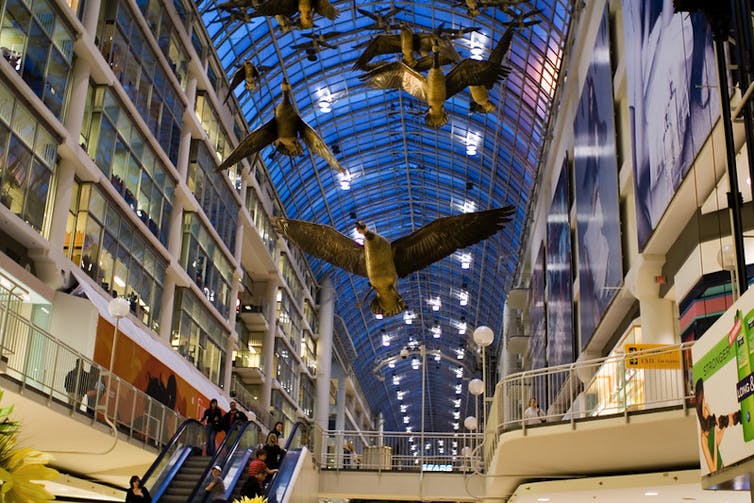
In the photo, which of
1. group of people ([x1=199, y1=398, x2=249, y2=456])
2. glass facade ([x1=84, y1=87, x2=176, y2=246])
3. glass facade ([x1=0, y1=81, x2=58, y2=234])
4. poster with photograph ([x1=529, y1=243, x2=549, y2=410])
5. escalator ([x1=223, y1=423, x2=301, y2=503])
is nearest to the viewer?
escalator ([x1=223, y1=423, x2=301, y2=503])

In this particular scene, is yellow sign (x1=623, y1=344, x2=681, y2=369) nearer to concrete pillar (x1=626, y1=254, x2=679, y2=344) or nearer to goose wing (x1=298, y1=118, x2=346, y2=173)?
concrete pillar (x1=626, y1=254, x2=679, y2=344)

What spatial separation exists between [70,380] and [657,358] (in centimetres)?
1280

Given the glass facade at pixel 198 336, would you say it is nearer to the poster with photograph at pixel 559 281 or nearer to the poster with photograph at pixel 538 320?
the poster with photograph at pixel 538 320

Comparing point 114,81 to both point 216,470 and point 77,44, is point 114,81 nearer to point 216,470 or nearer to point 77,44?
point 77,44

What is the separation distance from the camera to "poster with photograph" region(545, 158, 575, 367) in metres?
31.2

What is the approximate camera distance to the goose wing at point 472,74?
A: 2117 cm

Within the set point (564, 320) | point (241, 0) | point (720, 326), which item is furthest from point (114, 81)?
point (720, 326)

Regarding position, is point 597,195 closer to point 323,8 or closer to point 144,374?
point 323,8

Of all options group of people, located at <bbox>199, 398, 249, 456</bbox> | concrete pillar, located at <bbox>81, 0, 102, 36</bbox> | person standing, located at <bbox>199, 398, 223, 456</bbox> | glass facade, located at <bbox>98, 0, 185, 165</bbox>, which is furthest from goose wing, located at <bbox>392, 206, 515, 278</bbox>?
glass facade, located at <bbox>98, 0, 185, 165</bbox>

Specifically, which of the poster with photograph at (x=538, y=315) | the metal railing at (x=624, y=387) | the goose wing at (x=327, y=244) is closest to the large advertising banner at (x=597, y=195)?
the metal railing at (x=624, y=387)

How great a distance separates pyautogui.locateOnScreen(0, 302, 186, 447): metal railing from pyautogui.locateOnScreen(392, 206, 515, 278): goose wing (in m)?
7.60

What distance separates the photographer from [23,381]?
740 inches

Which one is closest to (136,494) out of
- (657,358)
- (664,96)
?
(657,358)

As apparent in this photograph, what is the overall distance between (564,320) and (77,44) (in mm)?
17283
